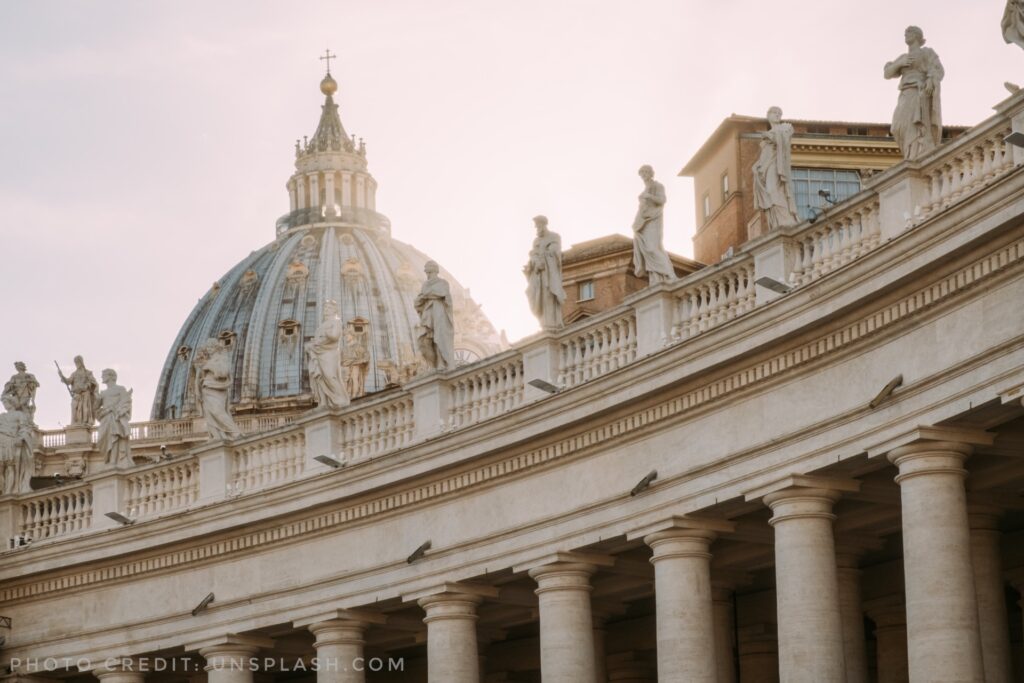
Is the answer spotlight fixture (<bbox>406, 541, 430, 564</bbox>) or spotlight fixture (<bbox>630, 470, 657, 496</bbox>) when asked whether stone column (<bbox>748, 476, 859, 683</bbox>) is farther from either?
spotlight fixture (<bbox>406, 541, 430, 564</bbox>)

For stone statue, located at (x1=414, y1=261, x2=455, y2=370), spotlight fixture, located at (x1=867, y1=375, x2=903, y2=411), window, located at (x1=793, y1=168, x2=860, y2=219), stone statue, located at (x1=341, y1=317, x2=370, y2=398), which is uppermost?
stone statue, located at (x1=341, y1=317, x2=370, y2=398)

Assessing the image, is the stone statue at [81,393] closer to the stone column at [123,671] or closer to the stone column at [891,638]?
the stone column at [123,671]

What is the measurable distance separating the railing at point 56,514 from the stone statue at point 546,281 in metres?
12.6

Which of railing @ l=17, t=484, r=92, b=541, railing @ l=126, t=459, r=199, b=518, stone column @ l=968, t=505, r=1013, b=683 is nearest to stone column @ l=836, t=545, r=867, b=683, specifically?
stone column @ l=968, t=505, r=1013, b=683

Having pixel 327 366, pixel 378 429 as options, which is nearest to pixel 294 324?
pixel 327 366

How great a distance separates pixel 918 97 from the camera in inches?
1420

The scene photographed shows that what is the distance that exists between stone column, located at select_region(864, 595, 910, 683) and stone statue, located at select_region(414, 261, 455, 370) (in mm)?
9390

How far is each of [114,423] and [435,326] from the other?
9961 millimetres

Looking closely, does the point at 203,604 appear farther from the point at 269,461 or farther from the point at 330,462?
the point at 330,462

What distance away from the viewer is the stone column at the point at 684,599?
37.9 m

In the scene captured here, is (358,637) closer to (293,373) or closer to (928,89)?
(928,89)

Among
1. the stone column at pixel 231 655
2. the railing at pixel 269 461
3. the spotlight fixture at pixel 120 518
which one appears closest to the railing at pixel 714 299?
the railing at pixel 269 461

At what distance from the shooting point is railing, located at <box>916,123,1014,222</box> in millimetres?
33438

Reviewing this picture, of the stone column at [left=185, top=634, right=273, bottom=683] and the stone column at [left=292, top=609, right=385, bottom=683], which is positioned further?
the stone column at [left=185, top=634, right=273, bottom=683]
